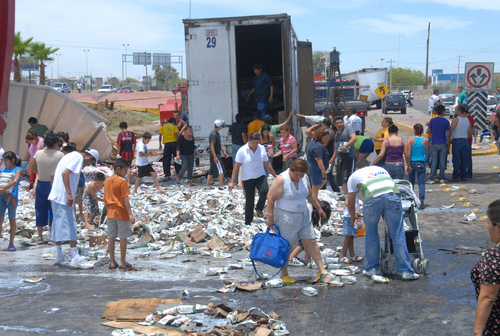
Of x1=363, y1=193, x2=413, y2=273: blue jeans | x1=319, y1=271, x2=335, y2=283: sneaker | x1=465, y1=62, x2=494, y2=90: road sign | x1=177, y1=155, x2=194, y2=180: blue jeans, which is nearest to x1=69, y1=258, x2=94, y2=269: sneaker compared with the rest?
x1=319, y1=271, x2=335, y2=283: sneaker

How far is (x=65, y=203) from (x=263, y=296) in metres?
3.10

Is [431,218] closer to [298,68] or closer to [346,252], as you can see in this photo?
[346,252]

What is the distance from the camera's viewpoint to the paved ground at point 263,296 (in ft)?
14.2

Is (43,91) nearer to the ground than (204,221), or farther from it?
farther from it

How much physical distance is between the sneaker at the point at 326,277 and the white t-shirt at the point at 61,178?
3.54 m

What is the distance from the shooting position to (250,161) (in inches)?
319

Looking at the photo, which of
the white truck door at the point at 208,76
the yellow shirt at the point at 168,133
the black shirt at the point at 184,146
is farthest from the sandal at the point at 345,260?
the yellow shirt at the point at 168,133

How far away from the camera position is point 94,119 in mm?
15914

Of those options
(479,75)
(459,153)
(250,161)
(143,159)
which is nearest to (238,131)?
(143,159)

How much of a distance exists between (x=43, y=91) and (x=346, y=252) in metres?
11.9

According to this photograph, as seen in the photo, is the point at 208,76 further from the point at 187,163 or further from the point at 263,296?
the point at 263,296

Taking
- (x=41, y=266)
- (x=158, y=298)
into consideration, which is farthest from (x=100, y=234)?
(x=158, y=298)

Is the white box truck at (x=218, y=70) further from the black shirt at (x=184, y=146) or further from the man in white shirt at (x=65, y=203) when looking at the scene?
the man in white shirt at (x=65, y=203)

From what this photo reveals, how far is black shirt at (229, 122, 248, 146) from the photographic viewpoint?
11.3 metres
